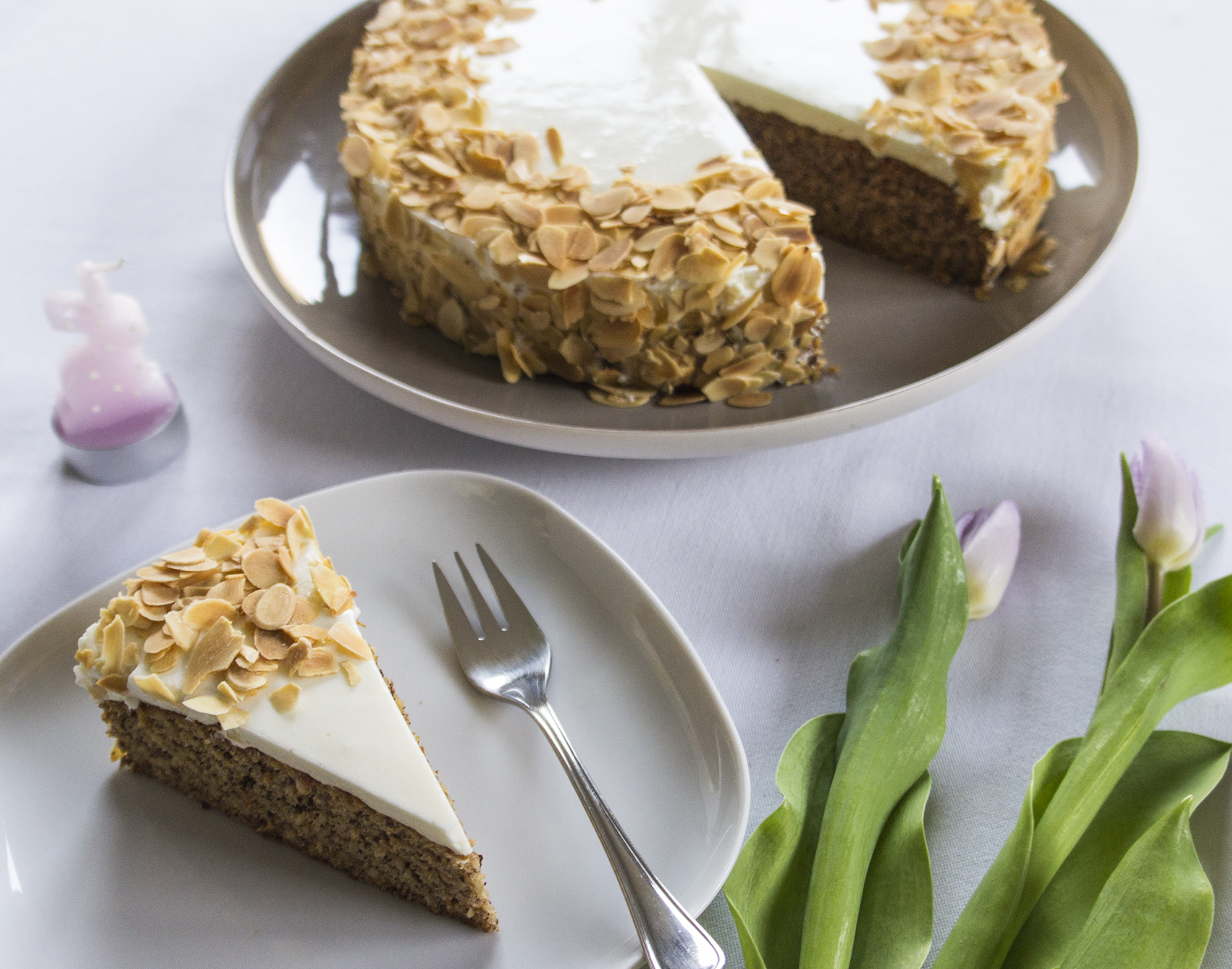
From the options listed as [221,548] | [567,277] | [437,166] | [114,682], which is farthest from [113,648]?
[437,166]

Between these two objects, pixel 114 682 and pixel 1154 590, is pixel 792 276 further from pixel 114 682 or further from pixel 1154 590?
pixel 114 682

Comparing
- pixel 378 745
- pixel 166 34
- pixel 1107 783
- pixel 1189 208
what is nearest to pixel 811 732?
pixel 1107 783

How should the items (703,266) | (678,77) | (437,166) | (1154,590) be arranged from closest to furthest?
(1154,590) → (703,266) → (437,166) → (678,77)

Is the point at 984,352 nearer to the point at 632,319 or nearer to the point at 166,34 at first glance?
the point at 632,319

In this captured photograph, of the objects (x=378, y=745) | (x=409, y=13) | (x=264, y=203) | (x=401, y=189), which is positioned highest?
(x=409, y=13)

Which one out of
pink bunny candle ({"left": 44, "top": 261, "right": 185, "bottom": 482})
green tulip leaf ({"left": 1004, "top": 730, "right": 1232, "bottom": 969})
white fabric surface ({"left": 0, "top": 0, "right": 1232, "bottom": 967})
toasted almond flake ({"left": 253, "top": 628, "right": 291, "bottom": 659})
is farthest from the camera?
pink bunny candle ({"left": 44, "top": 261, "right": 185, "bottom": 482})

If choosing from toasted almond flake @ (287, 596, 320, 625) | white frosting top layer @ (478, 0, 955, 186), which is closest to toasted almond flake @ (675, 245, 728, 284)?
white frosting top layer @ (478, 0, 955, 186)

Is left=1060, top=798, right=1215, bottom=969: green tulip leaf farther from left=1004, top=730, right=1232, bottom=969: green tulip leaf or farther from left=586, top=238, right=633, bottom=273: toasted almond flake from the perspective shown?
left=586, top=238, right=633, bottom=273: toasted almond flake
